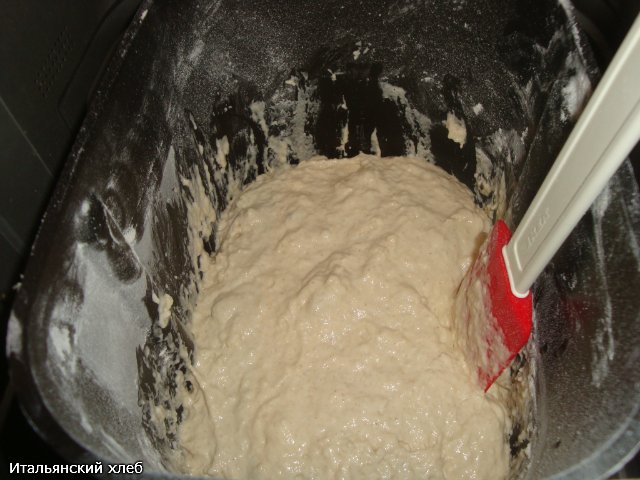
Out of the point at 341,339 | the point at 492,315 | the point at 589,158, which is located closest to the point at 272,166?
the point at 341,339

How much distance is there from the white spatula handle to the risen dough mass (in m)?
0.40

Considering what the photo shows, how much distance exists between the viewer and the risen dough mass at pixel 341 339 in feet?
3.55

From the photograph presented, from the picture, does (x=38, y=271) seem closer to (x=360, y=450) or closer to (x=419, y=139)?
(x=360, y=450)

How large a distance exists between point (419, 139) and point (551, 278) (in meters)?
0.68

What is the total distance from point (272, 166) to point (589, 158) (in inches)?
42.2

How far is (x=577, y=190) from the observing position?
2.27ft

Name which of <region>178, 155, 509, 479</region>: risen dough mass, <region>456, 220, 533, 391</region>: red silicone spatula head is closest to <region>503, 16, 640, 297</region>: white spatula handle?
<region>456, 220, 533, 391</region>: red silicone spatula head

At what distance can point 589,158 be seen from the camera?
660 millimetres

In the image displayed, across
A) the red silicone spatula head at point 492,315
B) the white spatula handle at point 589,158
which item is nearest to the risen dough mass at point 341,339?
the red silicone spatula head at point 492,315

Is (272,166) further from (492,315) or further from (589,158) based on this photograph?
(589,158)

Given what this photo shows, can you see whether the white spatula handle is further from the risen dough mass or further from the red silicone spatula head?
the risen dough mass

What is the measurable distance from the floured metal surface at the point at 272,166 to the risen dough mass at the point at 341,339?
80 millimetres

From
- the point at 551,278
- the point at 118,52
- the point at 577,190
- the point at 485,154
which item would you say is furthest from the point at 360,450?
the point at 118,52

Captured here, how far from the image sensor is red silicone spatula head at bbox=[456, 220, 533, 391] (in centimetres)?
96
